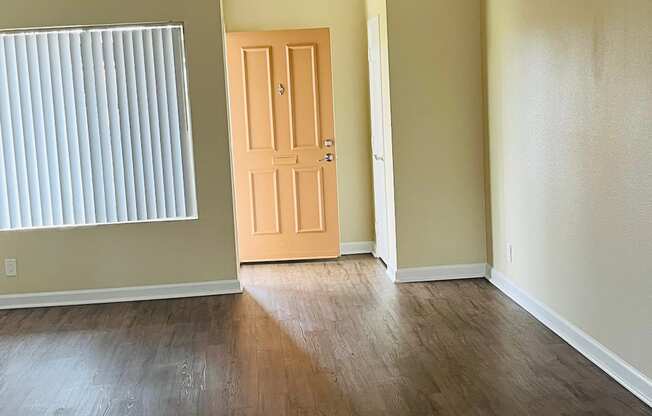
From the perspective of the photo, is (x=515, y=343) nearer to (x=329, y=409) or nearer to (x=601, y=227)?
(x=601, y=227)

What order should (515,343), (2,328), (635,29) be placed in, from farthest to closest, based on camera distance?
1. (2,328)
2. (515,343)
3. (635,29)

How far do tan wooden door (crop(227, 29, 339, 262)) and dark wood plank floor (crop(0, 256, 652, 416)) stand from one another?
3.93 feet

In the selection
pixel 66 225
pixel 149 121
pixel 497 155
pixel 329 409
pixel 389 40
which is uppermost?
pixel 389 40

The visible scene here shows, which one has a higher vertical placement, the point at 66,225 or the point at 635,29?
the point at 635,29

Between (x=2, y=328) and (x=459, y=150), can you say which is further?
(x=459, y=150)

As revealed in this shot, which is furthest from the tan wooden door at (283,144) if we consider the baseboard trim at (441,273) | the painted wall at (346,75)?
the baseboard trim at (441,273)

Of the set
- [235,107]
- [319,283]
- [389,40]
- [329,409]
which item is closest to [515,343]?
[329,409]

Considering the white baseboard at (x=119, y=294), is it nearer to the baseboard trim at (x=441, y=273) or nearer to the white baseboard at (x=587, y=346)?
the baseboard trim at (x=441, y=273)

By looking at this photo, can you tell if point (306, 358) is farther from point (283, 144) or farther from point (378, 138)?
point (283, 144)

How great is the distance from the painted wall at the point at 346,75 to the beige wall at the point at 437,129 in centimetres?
130

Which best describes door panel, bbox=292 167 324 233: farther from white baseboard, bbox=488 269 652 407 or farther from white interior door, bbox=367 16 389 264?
white baseboard, bbox=488 269 652 407

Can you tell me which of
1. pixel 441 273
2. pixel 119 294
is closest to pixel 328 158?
pixel 441 273

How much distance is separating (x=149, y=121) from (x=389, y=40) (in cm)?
185

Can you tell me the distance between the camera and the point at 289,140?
712 cm
